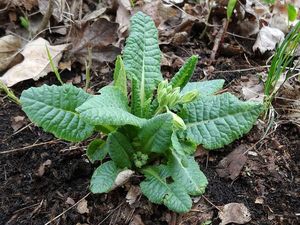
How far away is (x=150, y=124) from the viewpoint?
63.0 inches

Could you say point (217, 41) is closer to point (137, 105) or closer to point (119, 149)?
point (137, 105)

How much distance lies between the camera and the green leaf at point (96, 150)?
1751 millimetres

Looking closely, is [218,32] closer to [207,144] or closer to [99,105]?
[207,144]

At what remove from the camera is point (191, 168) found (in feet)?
5.56

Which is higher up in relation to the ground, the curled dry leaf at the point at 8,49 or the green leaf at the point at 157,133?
the green leaf at the point at 157,133

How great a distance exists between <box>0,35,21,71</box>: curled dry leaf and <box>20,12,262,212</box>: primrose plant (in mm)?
747

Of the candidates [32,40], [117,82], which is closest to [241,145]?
[117,82]

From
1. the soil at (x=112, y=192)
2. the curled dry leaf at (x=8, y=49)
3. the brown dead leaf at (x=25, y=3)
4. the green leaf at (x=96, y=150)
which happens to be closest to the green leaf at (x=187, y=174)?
the soil at (x=112, y=192)

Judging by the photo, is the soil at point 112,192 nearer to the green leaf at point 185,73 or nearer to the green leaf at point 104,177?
the green leaf at point 104,177

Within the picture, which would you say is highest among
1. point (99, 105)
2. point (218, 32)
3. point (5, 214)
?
point (99, 105)

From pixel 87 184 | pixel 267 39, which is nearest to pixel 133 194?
pixel 87 184

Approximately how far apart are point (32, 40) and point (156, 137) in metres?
1.15

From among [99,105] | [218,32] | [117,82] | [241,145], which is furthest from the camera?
[218,32]

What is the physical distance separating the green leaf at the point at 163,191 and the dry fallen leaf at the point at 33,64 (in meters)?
0.84
